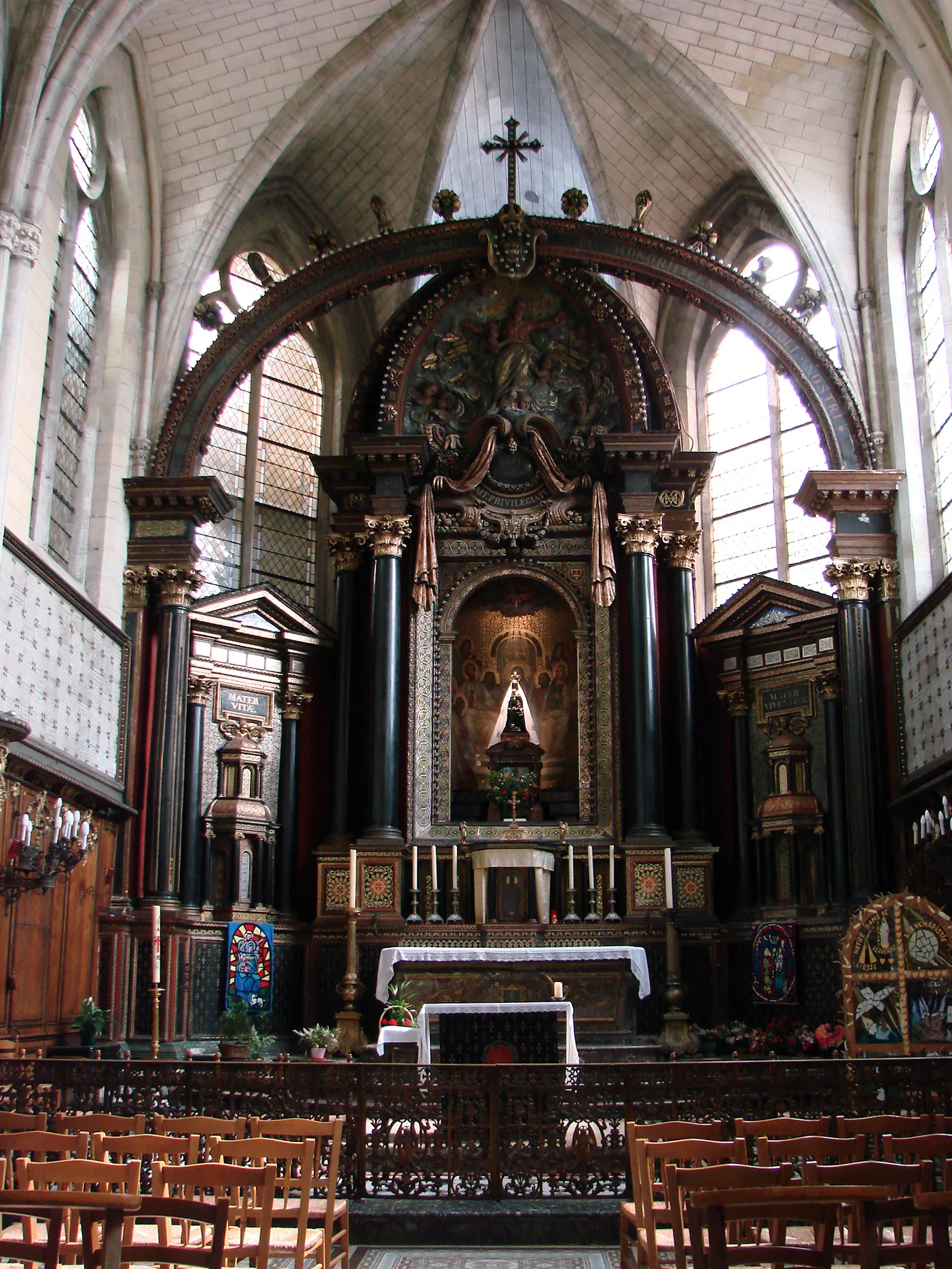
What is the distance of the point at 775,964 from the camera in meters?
17.4

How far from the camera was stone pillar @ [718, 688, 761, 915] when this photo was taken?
18.6 meters

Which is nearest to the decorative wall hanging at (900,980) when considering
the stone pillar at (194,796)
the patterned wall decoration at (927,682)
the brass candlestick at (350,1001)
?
the patterned wall decoration at (927,682)

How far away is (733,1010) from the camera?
17938mm

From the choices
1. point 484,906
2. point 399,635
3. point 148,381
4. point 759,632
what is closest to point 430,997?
point 484,906

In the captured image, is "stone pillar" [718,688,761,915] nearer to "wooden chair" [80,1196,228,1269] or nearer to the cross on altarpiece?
the cross on altarpiece

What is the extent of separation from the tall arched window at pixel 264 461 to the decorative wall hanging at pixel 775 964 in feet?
29.1

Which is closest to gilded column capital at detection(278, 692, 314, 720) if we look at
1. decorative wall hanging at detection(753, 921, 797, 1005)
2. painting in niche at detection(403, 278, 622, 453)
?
painting in niche at detection(403, 278, 622, 453)

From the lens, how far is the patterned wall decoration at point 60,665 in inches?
538

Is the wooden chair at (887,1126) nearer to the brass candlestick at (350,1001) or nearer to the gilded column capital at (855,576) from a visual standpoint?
the brass candlestick at (350,1001)

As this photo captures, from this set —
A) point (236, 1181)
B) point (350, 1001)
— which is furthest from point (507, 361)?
point (236, 1181)

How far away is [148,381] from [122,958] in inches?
291

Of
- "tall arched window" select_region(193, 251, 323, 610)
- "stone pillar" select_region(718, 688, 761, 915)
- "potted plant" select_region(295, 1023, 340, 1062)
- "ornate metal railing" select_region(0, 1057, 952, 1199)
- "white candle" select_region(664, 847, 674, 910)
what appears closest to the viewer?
"ornate metal railing" select_region(0, 1057, 952, 1199)

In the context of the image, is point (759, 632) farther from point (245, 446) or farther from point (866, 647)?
point (245, 446)

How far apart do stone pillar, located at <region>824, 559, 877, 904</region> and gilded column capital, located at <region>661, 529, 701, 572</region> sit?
250 centimetres
